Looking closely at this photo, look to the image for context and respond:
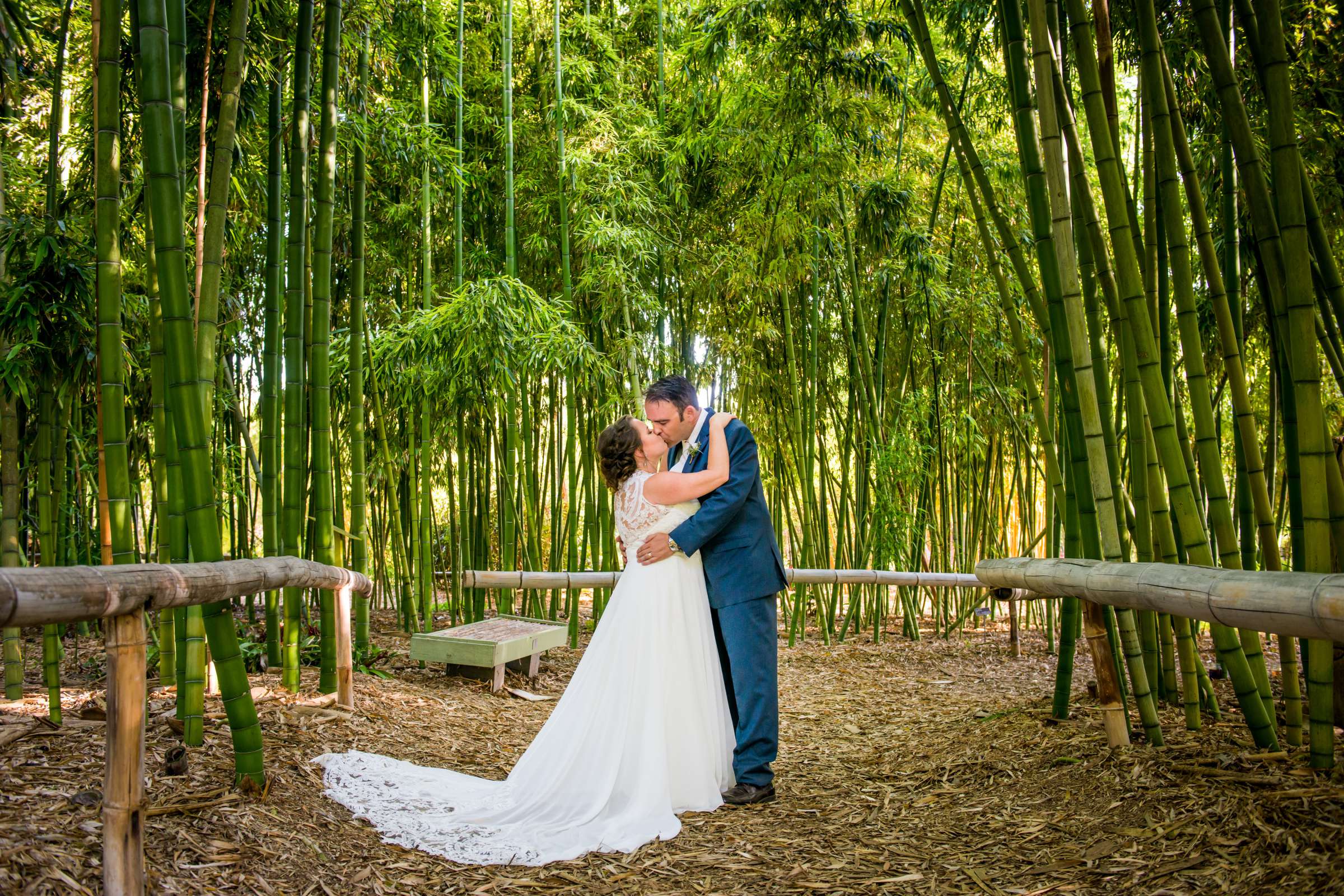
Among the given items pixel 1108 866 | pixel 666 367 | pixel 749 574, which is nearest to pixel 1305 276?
Answer: pixel 1108 866

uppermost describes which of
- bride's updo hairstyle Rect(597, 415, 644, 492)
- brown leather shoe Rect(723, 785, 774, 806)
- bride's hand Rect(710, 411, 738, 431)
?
bride's hand Rect(710, 411, 738, 431)

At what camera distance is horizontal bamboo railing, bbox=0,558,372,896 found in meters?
1.13

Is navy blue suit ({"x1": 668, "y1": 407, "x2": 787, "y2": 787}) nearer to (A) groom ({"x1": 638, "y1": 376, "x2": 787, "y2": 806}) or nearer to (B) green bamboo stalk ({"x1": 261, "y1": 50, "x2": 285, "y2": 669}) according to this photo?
(A) groom ({"x1": 638, "y1": 376, "x2": 787, "y2": 806})

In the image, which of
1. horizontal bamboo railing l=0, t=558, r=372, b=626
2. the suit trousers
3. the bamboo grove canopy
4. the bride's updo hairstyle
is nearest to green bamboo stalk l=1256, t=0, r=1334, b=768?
the bamboo grove canopy

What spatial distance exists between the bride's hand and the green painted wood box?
5.95 ft

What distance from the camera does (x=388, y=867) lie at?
184cm

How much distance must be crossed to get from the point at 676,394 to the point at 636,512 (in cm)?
35

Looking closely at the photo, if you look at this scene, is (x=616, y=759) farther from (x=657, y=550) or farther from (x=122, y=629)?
(x=122, y=629)

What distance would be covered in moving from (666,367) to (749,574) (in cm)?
307

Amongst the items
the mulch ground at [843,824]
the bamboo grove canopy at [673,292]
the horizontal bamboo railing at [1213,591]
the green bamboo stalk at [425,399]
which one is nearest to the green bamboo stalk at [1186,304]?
the bamboo grove canopy at [673,292]

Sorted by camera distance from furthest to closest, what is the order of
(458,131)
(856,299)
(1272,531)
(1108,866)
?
1. (856,299)
2. (458,131)
3. (1272,531)
4. (1108,866)

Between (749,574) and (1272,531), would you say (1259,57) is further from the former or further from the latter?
(749,574)

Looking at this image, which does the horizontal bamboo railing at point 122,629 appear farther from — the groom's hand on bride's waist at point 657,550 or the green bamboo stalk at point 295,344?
the green bamboo stalk at point 295,344

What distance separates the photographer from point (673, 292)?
5586 mm
